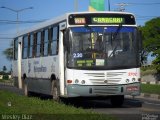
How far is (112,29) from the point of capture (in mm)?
18594

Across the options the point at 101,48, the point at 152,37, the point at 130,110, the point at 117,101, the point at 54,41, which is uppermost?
the point at 152,37

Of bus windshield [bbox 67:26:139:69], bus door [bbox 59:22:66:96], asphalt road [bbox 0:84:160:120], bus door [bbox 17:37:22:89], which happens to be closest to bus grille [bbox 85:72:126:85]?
bus windshield [bbox 67:26:139:69]

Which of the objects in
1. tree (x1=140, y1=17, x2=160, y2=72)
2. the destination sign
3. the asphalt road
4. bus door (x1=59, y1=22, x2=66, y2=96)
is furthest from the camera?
tree (x1=140, y1=17, x2=160, y2=72)

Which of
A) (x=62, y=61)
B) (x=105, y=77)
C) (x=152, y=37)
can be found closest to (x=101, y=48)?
(x=105, y=77)

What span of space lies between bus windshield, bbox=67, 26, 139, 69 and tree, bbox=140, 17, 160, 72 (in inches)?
2816

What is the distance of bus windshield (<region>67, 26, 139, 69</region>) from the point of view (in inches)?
716

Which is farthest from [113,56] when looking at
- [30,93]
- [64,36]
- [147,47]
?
[147,47]

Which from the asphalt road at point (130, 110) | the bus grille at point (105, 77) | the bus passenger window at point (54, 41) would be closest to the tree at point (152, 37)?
the asphalt road at point (130, 110)

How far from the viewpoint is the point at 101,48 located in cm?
1828

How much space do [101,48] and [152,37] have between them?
269 feet

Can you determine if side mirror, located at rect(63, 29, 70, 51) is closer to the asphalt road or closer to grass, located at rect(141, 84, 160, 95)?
the asphalt road

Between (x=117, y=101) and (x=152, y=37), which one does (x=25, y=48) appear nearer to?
(x=117, y=101)

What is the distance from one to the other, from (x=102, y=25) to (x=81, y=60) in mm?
1533

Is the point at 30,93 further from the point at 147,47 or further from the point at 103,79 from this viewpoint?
the point at 147,47
